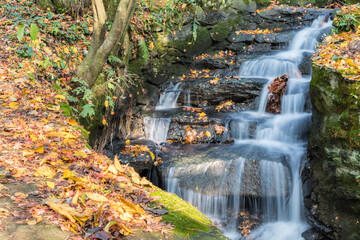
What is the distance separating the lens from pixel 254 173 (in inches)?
234

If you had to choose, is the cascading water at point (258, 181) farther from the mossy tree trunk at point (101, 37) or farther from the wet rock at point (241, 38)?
the wet rock at point (241, 38)

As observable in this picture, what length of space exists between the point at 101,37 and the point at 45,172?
12.2ft

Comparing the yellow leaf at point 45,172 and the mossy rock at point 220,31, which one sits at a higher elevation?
the mossy rock at point 220,31

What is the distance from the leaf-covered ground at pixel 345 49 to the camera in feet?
15.9

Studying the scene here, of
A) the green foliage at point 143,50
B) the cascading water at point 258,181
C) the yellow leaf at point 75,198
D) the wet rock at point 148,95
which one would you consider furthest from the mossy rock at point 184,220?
the wet rock at point 148,95

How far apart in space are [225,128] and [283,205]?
277cm

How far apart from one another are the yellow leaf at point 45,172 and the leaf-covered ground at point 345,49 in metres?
4.82

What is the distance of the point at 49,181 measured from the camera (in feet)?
7.85

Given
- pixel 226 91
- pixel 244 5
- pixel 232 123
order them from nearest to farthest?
pixel 232 123, pixel 226 91, pixel 244 5

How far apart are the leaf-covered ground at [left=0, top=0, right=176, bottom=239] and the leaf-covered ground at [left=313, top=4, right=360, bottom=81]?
429cm

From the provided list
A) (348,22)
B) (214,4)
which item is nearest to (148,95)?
(214,4)

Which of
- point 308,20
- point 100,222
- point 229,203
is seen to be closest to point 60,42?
point 229,203

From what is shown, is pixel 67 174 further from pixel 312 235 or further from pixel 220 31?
pixel 220 31

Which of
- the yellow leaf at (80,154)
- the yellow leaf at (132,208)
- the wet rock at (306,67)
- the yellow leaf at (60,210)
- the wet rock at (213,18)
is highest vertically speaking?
the wet rock at (213,18)
